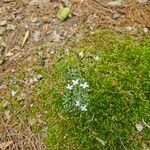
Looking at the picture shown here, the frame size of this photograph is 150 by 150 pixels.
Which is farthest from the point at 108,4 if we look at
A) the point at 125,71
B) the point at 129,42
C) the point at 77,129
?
the point at 77,129

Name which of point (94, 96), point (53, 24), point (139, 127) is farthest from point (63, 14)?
point (139, 127)

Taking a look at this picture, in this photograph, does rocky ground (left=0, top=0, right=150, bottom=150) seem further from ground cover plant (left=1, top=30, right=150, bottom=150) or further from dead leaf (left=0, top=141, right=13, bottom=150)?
dead leaf (left=0, top=141, right=13, bottom=150)

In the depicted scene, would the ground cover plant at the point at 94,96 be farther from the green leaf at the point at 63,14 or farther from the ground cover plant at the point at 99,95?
the green leaf at the point at 63,14

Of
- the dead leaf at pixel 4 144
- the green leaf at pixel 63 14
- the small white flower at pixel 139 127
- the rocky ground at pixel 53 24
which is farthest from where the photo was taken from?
the green leaf at pixel 63 14

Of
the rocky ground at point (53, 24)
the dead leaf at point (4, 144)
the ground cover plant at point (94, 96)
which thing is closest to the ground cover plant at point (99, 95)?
the ground cover plant at point (94, 96)

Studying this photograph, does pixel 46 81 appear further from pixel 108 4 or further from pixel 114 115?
pixel 108 4
